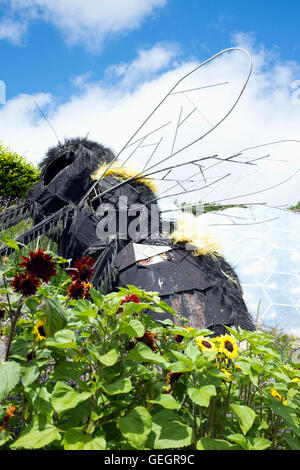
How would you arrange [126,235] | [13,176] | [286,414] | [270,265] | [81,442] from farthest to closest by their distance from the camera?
[13,176] < [270,265] < [126,235] < [286,414] < [81,442]

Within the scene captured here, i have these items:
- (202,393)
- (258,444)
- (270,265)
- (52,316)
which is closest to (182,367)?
(202,393)

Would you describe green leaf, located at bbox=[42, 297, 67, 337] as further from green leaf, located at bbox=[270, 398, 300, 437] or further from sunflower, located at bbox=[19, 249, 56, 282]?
green leaf, located at bbox=[270, 398, 300, 437]

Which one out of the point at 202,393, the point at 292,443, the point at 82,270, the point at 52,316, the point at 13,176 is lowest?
the point at 292,443

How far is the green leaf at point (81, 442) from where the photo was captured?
811 mm

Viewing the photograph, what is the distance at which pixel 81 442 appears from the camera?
833mm

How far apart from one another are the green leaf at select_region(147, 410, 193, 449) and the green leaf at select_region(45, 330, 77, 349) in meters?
0.35

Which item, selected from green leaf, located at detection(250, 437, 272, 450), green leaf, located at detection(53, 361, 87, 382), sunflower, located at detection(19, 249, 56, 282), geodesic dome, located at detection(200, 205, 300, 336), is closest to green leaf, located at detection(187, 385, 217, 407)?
green leaf, located at detection(250, 437, 272, 450)

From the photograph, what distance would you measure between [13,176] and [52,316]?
10.1 m

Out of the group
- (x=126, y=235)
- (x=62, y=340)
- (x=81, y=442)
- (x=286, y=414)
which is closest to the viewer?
(x=81, y=442)

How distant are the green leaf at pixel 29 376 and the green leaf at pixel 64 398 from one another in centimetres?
9

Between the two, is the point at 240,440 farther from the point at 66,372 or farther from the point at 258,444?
the point at 66,372

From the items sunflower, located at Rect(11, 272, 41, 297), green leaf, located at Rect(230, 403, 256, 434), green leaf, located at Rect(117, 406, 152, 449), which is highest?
sunflower, located at Rect(11, 272, 41, 297)

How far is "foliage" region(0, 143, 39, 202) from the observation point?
9859 millimetres

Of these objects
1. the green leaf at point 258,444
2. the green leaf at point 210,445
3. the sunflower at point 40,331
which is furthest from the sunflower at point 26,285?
the green leaf at point 258,444
